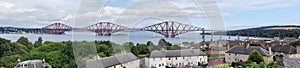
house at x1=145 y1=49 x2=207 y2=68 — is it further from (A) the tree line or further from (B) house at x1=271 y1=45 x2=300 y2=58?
(B) house at x1=271 y1=45 x2=300 y2=58

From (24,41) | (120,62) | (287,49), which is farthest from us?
(24,41)

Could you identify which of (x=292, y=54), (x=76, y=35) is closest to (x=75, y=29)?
(x=76, y=35)

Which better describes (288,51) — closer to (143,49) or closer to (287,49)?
(287,49)

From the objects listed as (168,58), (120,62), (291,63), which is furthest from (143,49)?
(291,63)

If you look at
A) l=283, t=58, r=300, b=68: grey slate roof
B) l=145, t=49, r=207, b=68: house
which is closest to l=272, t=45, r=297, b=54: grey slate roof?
l=283, t=58, r=300, b=68: grey slate roof

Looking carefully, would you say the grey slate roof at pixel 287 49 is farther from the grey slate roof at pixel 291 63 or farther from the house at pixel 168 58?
the house at pixel 168 58

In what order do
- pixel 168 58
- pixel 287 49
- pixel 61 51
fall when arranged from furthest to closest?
pixel 287 49 → pixel 61 51 → pixel 168 58

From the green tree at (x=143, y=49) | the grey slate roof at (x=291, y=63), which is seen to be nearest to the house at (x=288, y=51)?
the grey slate roof at (x=291, y=63)

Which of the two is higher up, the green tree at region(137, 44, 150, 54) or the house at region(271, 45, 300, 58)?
the green tree at region(137, 44, 150, 54)

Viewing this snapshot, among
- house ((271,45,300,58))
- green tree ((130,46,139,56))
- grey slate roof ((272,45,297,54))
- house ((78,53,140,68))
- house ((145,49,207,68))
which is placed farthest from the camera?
grey slate roof ((272,45,297,54))

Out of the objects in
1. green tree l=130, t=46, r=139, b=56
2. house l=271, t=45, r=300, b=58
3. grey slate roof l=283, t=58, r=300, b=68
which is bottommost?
house l=271, t=45, r=300, b=58

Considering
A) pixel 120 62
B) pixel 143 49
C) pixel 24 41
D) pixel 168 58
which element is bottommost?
pixel 24 41
